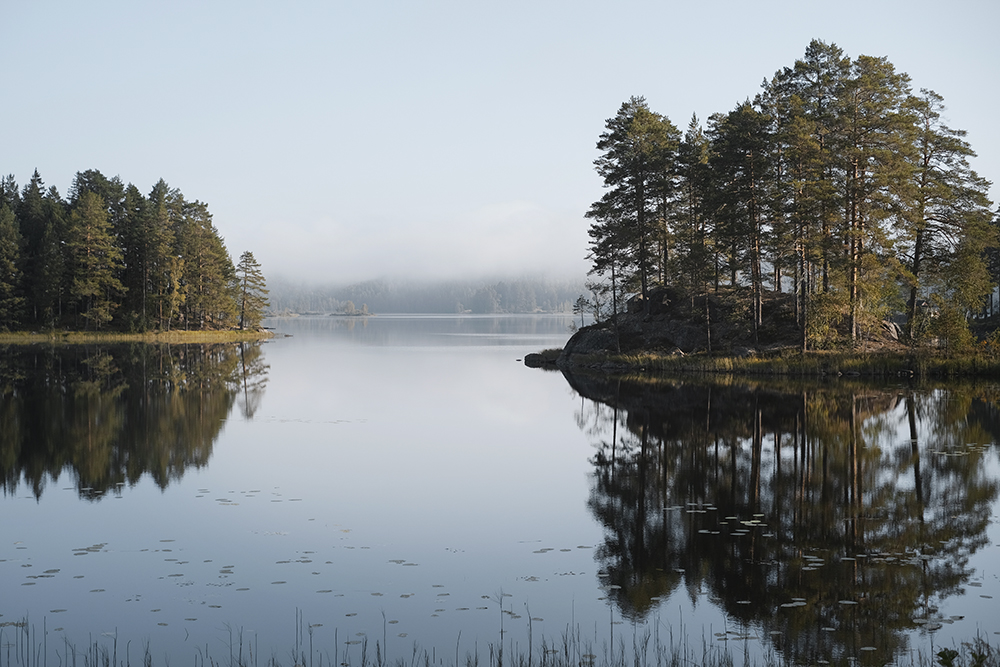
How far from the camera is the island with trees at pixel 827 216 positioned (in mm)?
40969

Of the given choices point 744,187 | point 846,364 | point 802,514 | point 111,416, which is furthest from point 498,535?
point 744,187

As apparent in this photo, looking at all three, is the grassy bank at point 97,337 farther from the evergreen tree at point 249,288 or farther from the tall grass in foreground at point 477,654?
the tall grass in foreground at point 477,654

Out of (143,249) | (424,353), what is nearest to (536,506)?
(424,353)

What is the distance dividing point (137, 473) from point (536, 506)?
31.9 feet

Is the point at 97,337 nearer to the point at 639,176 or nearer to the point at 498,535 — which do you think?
the point at 639,176

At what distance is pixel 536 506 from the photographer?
15.7 meters

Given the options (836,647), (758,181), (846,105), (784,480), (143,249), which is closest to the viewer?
(836,647)

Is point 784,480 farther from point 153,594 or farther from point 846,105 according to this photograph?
point 846,105

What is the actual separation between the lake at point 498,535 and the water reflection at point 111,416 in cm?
17

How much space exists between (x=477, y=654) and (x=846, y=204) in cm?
3957

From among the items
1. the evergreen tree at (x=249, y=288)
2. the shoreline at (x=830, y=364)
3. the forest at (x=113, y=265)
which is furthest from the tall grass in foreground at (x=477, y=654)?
the evergreen tree at (x=249, y=288)

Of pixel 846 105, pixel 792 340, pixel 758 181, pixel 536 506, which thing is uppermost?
pixel 846 105

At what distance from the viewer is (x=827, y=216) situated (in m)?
41.4

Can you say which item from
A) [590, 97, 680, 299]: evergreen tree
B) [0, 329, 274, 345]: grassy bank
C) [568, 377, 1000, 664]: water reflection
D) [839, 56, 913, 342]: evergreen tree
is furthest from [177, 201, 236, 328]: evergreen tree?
[568, 377, 1000, 664]: water reflection
